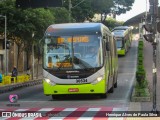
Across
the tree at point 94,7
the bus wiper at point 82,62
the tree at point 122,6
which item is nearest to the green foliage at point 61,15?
the tree at point 94,7

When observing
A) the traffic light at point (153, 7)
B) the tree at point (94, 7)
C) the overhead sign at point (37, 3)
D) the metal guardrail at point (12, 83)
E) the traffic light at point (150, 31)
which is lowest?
the metal guardrail at point (12, 83)

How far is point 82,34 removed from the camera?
23.0m

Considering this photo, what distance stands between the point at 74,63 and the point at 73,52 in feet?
1.57

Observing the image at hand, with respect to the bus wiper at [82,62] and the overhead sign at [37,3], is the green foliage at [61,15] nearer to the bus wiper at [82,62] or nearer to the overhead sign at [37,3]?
the overhead sign at [37,3]

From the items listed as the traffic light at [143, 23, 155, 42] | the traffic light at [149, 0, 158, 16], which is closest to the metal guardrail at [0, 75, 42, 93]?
the traffic light at [143, 23, 155, 42]

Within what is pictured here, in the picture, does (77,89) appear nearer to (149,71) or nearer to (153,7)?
(153,7)

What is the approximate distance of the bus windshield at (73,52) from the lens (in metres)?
22.5

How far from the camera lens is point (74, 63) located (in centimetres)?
2247

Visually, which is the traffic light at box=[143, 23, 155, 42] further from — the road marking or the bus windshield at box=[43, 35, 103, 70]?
the bus windshield at box=[43, 35, 103, 70]

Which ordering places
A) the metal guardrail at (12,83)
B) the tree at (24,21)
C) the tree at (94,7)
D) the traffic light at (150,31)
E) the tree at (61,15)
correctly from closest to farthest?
the traffic light at (150,31), the metal guardrail at (12,83), the tree at (24,21), the tree at (61,15), the tree at (94,7)

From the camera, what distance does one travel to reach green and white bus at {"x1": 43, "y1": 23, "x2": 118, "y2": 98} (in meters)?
22.4

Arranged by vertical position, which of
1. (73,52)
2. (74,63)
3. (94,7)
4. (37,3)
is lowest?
(74,63)

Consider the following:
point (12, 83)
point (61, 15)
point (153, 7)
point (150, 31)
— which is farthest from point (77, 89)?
point (61, 15)

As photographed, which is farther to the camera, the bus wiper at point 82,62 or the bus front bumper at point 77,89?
the bus wiper at point 82,62
